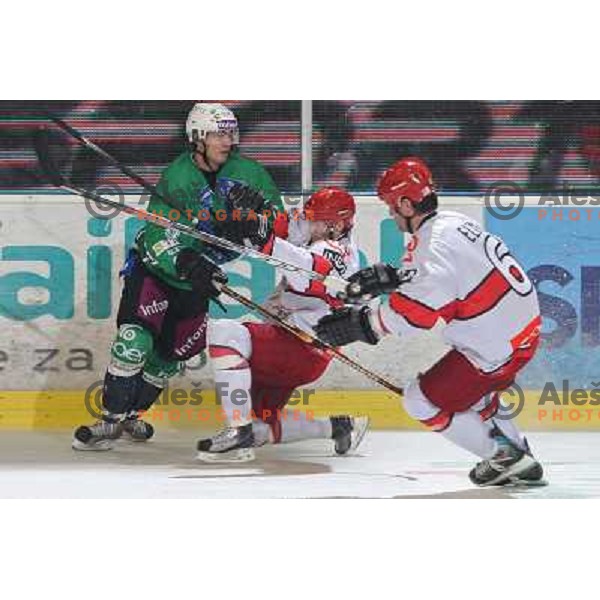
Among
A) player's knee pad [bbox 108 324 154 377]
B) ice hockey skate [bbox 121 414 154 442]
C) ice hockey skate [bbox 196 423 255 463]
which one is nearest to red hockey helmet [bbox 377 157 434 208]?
ice hockey skate [bbox 196 423 255 463]

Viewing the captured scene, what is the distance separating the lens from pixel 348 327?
19.3 feet

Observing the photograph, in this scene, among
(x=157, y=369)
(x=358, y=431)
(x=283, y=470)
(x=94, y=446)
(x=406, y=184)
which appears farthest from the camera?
(x=157, y=369)

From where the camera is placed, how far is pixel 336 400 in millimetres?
7070

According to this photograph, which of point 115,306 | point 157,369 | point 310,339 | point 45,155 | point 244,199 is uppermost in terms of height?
point 45,155

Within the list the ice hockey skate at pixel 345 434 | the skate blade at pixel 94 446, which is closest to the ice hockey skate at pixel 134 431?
the skate blade at pixel 94 446

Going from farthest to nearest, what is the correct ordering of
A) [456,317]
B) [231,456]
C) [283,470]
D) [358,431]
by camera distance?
[358,431] → [231,456] → [283,470] → [456,317]

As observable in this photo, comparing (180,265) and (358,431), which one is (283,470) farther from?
(180,265)

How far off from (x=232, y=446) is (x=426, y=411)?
855mm

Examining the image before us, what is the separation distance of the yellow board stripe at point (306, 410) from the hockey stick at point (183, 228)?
70cm

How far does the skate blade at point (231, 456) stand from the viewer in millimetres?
6402

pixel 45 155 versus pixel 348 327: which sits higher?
Answer: pixel 45 155

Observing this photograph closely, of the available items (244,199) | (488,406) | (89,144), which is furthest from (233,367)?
(89,144)

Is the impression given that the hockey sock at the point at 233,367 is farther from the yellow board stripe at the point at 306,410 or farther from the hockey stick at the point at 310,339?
the yellow board stripe at the point at 306,410

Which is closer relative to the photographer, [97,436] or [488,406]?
[488,406]
